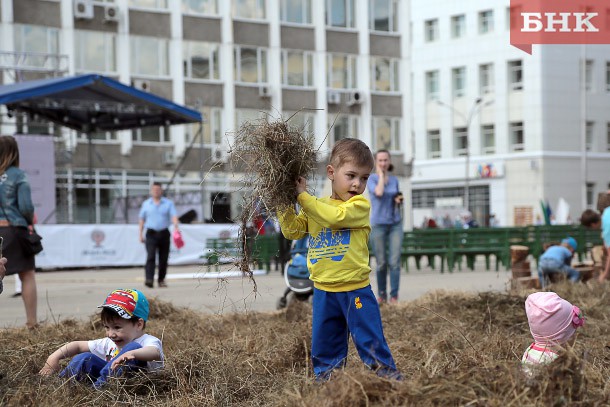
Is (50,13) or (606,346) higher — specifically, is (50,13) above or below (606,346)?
above

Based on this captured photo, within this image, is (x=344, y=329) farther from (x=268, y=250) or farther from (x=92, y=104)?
(x=92, y=104)

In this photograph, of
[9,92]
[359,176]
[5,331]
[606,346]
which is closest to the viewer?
[359,176]

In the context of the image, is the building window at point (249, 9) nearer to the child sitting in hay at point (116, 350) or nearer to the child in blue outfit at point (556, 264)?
the child in blue outfit at point (556, 264)

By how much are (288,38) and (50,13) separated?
12.1 metres

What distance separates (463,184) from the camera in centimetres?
7025

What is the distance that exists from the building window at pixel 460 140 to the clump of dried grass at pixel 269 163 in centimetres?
6670

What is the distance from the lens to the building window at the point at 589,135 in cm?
6862

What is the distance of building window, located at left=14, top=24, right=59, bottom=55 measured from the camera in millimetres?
40875

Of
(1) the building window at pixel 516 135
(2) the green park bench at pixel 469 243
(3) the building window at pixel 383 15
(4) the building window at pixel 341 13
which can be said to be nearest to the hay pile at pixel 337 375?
(2) the green park bench at pixel 469 243

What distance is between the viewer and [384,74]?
2028 inches

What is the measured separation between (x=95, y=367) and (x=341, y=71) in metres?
45.3

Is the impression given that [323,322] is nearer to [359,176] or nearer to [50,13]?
[359,176]

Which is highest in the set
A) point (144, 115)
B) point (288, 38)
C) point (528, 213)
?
point (288, 38)

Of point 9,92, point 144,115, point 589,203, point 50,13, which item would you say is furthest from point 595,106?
point 9,92
